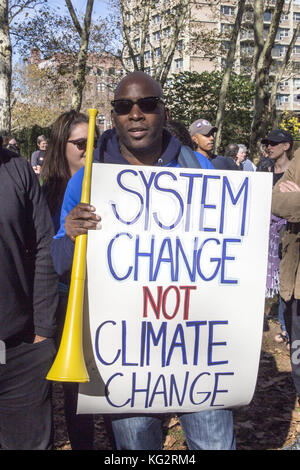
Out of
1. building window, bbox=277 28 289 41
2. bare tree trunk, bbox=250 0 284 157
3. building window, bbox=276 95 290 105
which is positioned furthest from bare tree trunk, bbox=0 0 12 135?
building window, bbox=277 28 289 41

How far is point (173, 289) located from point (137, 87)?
2.59ft

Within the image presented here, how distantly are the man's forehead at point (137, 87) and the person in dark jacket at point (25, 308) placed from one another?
0.52 m

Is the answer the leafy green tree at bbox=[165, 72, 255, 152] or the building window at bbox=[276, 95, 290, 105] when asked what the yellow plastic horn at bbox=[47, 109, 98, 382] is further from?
the building window at bbox=[276, 95, 290, 105]

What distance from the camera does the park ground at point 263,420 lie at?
142 inches

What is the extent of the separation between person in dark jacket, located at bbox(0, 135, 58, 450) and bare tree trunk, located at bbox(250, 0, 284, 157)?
10608 mm

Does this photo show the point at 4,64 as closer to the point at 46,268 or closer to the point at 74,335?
the point at 46,268

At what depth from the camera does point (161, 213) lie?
2.06m

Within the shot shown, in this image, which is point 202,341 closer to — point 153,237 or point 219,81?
point 153,237

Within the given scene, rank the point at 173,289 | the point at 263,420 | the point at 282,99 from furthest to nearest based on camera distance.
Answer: the point at 282,99 < the point at 263,420 < the point at 173,289

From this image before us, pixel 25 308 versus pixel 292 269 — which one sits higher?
pixel 292 269

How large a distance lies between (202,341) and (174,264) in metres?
0.31

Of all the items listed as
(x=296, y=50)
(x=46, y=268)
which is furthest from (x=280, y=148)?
(x=296, y=50)

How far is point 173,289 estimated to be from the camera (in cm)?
204
